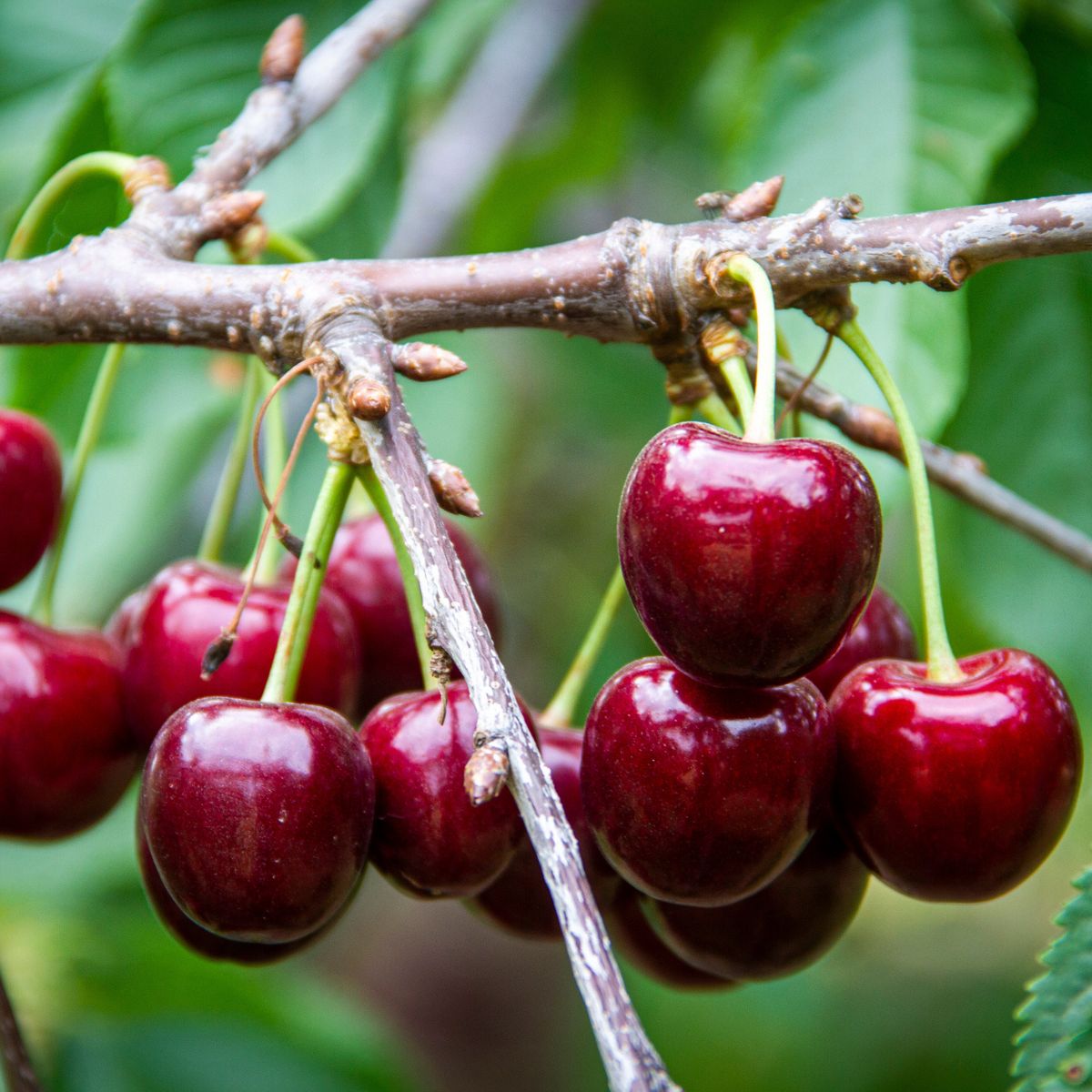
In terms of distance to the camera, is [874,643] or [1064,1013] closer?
[1064,1013]

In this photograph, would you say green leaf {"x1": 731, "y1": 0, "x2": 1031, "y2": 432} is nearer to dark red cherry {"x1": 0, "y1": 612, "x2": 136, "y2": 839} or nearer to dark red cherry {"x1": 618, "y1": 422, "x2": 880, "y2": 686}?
dark red cherry {"x1": 618, "y1": 422, "x2": 880, "y2": 686}

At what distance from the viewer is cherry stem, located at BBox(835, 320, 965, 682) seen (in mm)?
928

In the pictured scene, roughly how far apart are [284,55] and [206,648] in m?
0.65

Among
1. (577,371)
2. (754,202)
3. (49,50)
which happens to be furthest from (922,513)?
(49,50)

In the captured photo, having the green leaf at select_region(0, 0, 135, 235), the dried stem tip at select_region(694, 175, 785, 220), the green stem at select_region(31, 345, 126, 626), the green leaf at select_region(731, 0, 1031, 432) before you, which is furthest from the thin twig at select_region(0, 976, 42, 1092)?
the green leaf at select_region(0, 0, 135, 235)

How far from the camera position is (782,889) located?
3.20 ft

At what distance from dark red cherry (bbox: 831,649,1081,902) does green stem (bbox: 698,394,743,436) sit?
24cm

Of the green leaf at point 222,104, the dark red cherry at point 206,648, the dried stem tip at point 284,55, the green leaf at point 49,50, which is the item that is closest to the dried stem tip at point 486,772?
the dark red cherry at point 206,648

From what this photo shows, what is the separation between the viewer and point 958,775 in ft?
2.84

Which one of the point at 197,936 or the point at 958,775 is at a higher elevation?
the point at 958,775

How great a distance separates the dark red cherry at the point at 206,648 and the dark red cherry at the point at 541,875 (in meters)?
0.19

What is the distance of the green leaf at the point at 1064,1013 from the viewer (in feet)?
2.83

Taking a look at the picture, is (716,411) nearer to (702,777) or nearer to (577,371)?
(702,777)

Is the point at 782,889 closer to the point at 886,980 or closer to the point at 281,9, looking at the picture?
the point at 281,9
